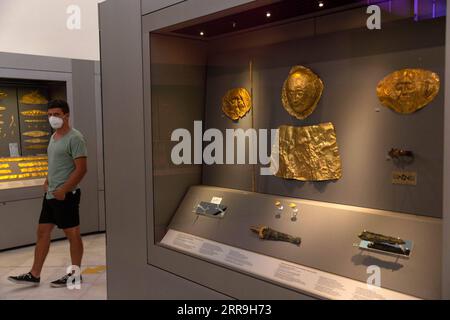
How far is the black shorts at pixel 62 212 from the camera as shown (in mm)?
3848

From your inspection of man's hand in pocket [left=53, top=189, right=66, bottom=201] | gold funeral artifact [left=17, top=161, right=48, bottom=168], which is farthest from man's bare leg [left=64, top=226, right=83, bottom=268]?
gold funeral artifact [left=17, top=161, right=48, bottom=168]

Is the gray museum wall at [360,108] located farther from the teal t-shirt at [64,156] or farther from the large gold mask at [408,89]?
the teal t-shirt at [64,156]

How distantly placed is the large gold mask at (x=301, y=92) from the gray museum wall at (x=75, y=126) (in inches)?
146

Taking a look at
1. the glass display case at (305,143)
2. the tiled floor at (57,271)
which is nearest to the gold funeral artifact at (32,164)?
the tiled floor at (57,271)

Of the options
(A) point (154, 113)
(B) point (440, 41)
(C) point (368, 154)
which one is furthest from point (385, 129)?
(A) point (154, 113)

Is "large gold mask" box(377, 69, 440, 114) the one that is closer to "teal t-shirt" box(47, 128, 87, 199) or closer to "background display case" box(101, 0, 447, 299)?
"background display case" box(101, 0, 447, 299)

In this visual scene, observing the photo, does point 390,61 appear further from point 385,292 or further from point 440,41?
point 385,292

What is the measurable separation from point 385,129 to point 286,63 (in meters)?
0.77

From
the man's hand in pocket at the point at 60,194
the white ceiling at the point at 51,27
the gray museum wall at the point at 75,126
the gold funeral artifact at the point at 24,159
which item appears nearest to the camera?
the man's hand in pocket at the point at 60,194

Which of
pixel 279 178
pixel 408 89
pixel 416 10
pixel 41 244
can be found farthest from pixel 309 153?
pixel 41 244

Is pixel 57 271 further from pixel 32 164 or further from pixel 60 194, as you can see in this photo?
pixel 32 164

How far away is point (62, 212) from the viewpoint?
3848mm

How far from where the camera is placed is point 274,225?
254cm

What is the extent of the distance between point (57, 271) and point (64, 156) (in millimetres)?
1342
